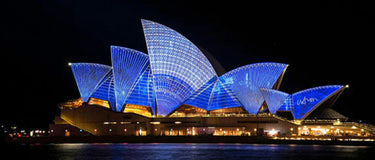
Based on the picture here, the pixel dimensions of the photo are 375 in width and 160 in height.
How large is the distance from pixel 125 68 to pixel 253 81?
68.0 ft

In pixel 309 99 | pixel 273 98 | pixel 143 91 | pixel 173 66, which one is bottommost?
pixel 309 99

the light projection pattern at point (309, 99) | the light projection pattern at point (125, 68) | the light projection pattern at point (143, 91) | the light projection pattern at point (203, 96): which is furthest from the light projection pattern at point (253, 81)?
the light projection pattern at point (125, 68)

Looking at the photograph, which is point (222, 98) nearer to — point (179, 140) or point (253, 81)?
point (253, 81)

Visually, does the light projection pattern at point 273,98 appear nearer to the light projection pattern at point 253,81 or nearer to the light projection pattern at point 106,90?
the light projection pattern at point 253,81

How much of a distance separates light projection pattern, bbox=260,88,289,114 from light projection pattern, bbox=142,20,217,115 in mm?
9008

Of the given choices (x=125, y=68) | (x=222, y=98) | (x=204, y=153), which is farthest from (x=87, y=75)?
(x=204, y=153)

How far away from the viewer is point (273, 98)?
221ft

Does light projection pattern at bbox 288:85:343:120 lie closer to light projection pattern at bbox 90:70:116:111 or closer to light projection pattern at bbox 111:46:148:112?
light projection pattern at bbox 111:46:148:112

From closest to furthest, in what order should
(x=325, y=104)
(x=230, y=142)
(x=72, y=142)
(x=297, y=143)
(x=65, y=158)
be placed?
(x=65, y=158), (x=297, y=143), (x=230, y=142), (x=72, y=142), (x=325, y=104)

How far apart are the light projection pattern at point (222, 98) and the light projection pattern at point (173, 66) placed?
2190mm

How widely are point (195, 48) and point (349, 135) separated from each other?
87.0ft

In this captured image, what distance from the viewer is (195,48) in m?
66.4

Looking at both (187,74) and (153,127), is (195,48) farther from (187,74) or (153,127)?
(153,127)

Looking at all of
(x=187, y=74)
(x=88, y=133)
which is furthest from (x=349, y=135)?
(x=88, y=133)
